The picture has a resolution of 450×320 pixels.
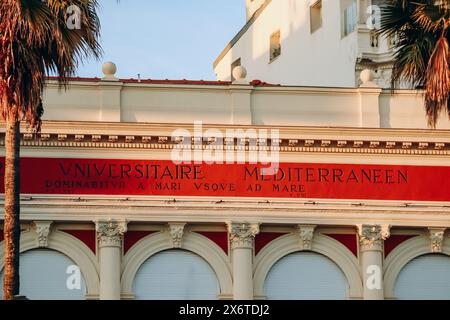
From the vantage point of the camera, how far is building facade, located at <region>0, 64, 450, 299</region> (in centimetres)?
4866

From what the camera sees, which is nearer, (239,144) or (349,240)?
(239,144)

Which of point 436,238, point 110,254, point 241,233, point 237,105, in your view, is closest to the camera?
point 110,254

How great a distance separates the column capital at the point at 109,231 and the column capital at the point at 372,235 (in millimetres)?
7694

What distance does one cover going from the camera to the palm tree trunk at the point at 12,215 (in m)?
38.9

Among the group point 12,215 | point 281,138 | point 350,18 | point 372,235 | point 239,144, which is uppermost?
point 350,18

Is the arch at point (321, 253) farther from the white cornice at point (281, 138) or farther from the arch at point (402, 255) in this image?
the white cornice at point (281, 138)

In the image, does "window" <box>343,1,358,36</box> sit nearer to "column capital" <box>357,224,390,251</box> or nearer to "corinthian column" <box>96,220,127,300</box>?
"column capital" <box>357,224,390,251</box>

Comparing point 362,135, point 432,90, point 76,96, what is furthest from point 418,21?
point 76,96

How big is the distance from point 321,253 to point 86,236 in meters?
7.64

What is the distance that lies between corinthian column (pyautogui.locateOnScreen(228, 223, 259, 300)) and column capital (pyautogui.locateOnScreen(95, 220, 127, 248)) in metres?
3.49

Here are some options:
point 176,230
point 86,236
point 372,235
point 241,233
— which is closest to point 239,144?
point 241,233

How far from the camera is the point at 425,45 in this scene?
138ft

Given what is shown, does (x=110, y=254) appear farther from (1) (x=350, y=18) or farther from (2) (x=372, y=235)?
(1) (x=350, y=18)

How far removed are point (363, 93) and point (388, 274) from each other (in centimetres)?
608
